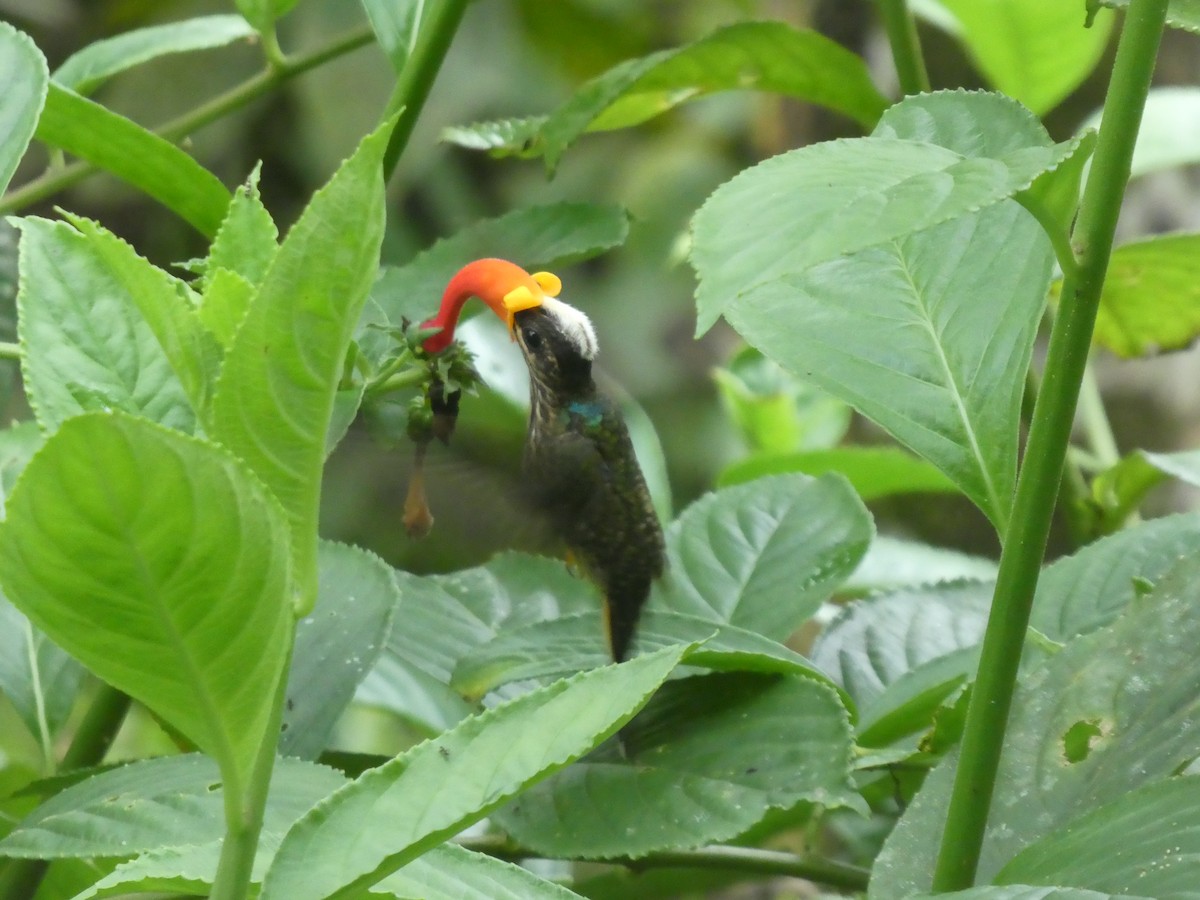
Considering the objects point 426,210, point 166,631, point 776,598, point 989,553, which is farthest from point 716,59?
point 426,210

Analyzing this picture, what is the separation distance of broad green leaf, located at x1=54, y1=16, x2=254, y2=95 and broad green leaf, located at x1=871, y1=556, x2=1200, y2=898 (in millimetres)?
721

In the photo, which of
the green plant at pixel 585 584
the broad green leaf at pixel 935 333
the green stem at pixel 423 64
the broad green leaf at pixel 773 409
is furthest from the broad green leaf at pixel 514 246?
the broad green leaf at pixel 773 409

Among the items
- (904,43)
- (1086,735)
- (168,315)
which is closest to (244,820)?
(168,315)

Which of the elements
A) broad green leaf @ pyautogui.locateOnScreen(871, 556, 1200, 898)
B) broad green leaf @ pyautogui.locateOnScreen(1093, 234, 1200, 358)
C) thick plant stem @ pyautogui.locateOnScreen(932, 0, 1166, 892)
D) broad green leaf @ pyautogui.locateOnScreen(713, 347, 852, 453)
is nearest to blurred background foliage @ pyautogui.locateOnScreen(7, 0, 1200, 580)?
broad green leaf @ pyautogui.locateOnScreen(713, 347, 852, 453)

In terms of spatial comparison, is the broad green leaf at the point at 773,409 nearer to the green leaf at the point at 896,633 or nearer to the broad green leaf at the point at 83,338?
the green leaf at the point at 896,633

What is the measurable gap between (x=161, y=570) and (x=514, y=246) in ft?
1.86

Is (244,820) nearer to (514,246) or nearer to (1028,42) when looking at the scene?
(514,246)

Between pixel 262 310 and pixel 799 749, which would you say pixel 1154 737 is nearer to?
pixel 799 749

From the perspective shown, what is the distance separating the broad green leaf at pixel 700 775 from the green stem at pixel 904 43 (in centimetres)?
46

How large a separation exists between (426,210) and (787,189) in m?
3.37

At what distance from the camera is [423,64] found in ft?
2.55

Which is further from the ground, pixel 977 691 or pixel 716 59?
pixel 716 59

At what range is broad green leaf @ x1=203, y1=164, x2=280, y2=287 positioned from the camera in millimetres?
508

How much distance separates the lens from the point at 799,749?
64cm
